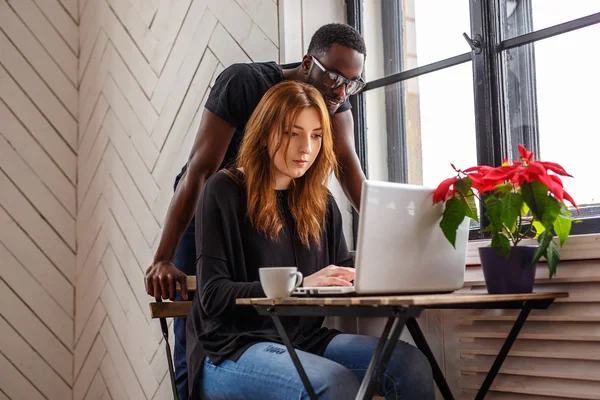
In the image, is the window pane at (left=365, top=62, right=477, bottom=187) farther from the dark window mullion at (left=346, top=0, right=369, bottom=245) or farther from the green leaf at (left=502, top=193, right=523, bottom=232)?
the green leaf at (left=502, top=193, right=523, bottom=232)

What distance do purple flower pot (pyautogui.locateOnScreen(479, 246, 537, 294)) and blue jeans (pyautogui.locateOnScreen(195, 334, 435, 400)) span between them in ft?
0.93

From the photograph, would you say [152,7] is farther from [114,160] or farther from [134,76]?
[114,160]

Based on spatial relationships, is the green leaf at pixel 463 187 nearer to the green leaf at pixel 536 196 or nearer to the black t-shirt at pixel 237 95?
the green leaf at pixel 536 196

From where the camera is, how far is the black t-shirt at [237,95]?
207cm

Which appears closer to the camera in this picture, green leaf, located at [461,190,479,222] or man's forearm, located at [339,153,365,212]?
green leaf, located at [461,190,479,222]

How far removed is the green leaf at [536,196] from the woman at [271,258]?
1.37ft

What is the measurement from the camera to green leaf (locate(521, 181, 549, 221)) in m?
1.52

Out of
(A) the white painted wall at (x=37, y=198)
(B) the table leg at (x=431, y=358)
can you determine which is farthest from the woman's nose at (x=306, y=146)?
(A) the white painted wall at (x=37, y=198)

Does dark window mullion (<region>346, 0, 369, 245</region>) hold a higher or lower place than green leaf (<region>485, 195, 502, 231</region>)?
higher

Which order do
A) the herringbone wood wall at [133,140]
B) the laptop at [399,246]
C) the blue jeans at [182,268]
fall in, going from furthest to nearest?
the herringbone wood wall at [133,140] → the blue jeans at [182,268] → the laptop at [399,246]

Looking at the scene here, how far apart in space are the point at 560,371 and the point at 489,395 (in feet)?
0.72

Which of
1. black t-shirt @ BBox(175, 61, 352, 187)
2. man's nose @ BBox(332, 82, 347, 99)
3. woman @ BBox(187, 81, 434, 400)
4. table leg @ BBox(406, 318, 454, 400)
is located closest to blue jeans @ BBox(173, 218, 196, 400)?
black t-shirt @ BBox(175, 61, 352, 187)

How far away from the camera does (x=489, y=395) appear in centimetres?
183

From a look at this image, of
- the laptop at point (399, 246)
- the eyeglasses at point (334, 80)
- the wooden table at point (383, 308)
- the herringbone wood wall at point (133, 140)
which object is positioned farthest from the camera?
the herringbone wood wall at point (133, 140)
